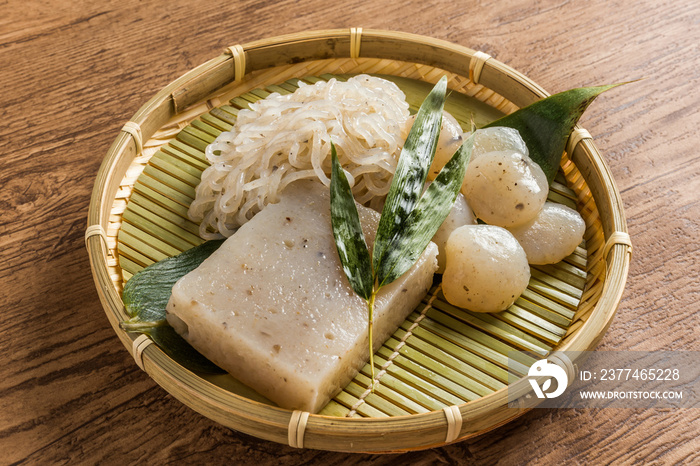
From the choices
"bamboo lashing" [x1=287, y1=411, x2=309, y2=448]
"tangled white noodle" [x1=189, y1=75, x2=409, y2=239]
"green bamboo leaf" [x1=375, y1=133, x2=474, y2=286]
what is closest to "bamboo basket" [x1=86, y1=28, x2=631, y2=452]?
"bamboo lashing" [x1=287, y1=411, x2=309, y2=448]

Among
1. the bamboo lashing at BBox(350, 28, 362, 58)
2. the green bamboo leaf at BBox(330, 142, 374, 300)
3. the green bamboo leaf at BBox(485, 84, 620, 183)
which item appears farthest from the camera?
the bamboo lashing at BBox(350, 28, 362, 58)

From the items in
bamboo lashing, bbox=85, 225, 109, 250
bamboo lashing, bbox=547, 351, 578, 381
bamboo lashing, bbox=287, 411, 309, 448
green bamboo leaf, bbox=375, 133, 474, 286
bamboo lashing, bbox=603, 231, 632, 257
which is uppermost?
green bamboo leaf, bbox=375, 133, 474, 286

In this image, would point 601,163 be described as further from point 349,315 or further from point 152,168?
point 152,168

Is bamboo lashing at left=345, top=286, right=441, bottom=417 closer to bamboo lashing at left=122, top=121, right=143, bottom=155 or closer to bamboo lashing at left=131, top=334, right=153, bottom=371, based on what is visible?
bamboo lashing at left=131, top=334, right=153, bottom=371

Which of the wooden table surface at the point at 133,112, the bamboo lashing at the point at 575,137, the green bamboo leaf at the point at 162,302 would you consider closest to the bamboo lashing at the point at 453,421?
the wooden table surface at the point at 133,112

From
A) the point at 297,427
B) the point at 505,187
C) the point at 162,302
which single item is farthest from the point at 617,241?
the point at 162,302

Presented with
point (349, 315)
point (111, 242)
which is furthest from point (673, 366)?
point (111, 242)
